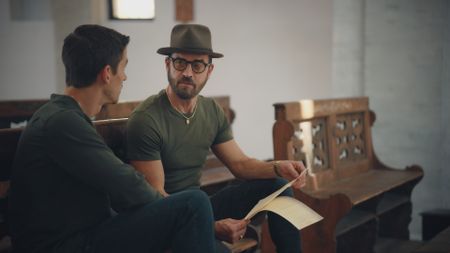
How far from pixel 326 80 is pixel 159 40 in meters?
1.94

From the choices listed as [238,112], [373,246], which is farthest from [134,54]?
[373,246]

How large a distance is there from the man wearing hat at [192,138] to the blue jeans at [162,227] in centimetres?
51

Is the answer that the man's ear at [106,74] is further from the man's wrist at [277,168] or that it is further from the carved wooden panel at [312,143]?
the carved wooden panel at [312,143]

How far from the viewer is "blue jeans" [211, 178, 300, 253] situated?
9.46 feet

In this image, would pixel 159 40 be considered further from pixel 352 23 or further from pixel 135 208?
pixel 135 208

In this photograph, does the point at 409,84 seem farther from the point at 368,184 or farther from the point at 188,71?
the point at 188,71

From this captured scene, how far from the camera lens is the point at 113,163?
7.06 ft

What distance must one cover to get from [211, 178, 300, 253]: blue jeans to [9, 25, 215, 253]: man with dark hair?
2.16 feet

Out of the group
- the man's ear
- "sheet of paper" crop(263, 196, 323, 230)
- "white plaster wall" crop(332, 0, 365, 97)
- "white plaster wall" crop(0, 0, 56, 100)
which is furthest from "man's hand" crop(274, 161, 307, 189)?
"white plaster wall" crop(0, 0, 56, 100)

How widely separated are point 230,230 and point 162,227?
31cm

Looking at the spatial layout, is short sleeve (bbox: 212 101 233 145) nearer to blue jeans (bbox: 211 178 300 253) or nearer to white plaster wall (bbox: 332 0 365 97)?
blue jeans (bbox: 211 178 300 253)

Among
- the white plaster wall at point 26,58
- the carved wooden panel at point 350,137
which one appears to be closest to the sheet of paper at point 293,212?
the carved wooden panel at point 350,137

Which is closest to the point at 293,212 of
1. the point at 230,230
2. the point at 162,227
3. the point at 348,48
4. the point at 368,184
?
the point at 230,230

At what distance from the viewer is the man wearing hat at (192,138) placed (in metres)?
2.82
